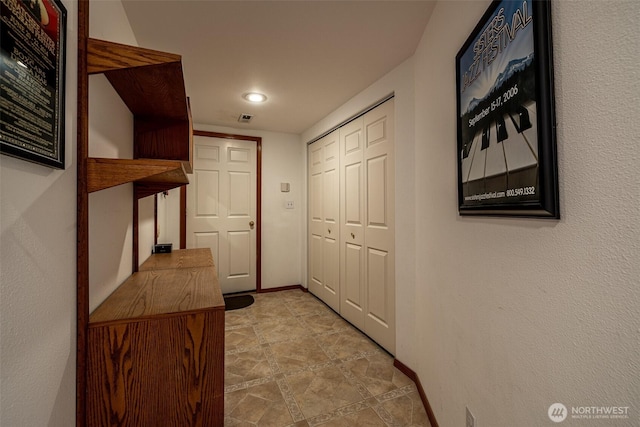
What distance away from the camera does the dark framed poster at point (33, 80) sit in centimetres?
58

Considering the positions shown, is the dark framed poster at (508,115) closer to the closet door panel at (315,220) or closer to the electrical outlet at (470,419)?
the electrical outlet at (470,419)

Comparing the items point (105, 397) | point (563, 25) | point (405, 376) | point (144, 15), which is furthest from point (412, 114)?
point (105, 397)

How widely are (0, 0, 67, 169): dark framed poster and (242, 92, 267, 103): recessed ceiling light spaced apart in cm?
192

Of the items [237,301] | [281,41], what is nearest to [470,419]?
[281,41]

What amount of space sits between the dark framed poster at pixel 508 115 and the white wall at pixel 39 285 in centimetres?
123

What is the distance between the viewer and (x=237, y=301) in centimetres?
349

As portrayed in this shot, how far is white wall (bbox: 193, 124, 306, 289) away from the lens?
387 cm

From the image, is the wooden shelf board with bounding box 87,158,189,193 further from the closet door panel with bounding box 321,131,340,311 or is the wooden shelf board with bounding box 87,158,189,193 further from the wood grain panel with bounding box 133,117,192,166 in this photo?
the closet door panel with bounding box 321,131,340,311

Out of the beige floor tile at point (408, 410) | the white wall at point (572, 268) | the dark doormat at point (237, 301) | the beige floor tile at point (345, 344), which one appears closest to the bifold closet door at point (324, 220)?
the beige floor tile at point (345, 344)

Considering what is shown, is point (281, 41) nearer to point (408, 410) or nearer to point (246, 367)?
point (246, 367)

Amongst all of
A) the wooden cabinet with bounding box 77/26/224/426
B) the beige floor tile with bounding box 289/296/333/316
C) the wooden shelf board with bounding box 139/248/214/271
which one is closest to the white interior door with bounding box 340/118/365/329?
the beige floor tile with bounding box 289/296/333/316

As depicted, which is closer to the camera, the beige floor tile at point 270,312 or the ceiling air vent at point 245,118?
the beige floor tile at point 270,312

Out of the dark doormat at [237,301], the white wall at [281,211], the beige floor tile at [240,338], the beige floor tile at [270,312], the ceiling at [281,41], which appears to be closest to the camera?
the ceiling at [281,41]

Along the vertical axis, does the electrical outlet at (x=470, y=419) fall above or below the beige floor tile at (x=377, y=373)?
above
